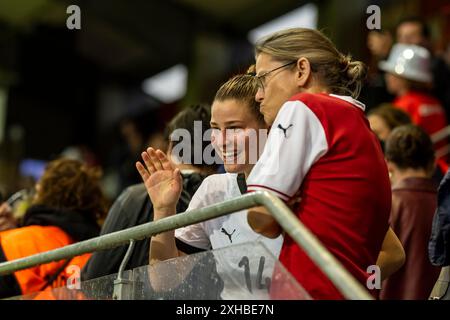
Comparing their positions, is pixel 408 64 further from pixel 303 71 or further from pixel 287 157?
pixel 287 157

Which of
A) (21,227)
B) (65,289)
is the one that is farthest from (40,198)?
(65,289)

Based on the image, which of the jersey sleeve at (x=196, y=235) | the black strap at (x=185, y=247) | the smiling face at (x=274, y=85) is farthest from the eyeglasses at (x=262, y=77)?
the black strap at (x=185, y=247)

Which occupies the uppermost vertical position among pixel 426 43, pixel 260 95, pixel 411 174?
pixel 426 43

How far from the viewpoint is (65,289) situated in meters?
2.75

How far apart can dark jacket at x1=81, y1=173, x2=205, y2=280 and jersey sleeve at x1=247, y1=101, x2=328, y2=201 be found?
3.36 ft

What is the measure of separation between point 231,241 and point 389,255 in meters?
0.49

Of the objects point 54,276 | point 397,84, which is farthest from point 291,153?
point 397,84

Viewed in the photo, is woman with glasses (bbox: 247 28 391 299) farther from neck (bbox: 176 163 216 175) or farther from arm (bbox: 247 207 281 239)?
neck (bbox: 176 163 216 175)

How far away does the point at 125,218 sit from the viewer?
3.61 m

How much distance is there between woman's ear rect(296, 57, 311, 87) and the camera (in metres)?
2.62

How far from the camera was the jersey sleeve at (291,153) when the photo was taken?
2379 millimetres
